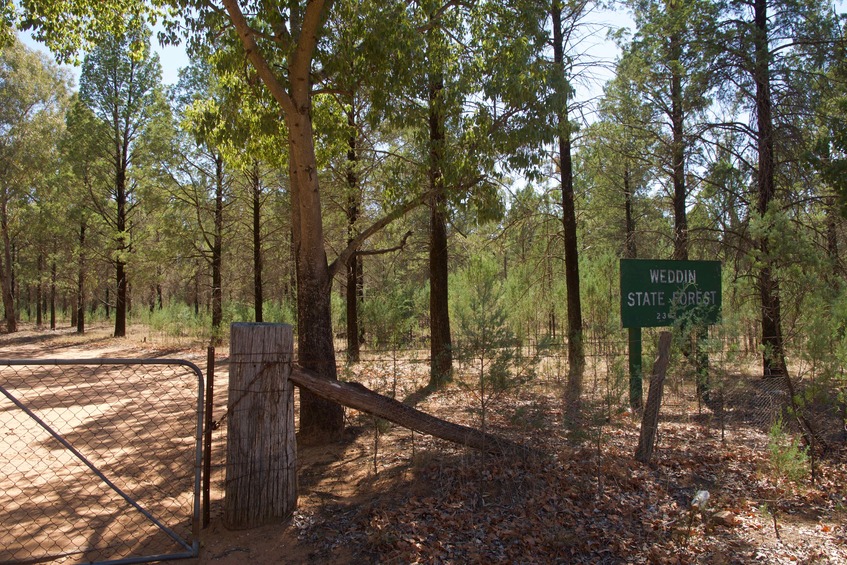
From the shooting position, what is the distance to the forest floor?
4070mm

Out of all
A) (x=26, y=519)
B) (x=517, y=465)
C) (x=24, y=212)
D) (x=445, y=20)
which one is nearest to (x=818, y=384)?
(x=517, y=465)

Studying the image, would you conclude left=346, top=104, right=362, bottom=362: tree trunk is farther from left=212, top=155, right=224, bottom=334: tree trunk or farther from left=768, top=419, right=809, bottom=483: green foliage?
left=768, top=419, right=809, bottom=483: green foliage

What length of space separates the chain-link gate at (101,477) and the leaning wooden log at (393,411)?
85 centimetres

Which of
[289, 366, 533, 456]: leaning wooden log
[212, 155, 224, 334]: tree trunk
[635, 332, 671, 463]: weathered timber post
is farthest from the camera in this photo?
[212, 155, 224, 334]: tree trunk

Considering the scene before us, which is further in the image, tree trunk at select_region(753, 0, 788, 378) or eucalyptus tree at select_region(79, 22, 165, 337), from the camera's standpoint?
eucalyptus tree at select_region(79, 22, 165, 337)

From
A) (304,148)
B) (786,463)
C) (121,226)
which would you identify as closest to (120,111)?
(121,226)

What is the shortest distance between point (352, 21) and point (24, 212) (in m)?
24.9

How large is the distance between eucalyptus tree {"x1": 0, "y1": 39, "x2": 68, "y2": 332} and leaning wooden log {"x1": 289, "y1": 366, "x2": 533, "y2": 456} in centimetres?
2536

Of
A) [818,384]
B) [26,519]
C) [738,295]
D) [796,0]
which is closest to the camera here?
[26,519]

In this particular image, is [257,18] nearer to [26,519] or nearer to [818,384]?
[26,519]

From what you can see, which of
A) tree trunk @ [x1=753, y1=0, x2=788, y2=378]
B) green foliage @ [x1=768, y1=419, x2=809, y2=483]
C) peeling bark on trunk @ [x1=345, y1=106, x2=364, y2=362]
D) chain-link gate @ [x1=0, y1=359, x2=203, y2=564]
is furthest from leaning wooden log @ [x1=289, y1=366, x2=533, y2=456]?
tree trunk @ [x1=753, y1=0, x2=788, y2=378]

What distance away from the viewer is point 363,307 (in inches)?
690

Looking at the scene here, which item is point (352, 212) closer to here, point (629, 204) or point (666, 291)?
point (666, 291)

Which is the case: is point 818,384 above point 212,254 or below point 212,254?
below
